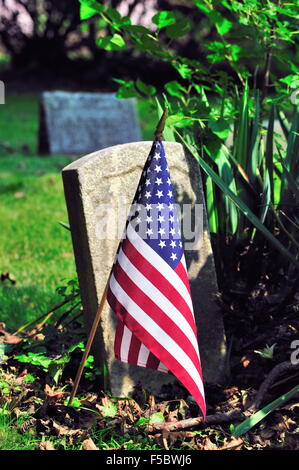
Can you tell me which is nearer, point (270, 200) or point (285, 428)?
point (285, 428)

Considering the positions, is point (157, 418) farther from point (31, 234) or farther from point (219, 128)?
point (31, 234)

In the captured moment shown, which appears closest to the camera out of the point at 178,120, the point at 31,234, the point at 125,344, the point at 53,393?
the point at 125,344

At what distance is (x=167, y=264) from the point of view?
8.04 feet

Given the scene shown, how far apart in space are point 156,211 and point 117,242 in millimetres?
354

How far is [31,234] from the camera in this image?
16.5 ft

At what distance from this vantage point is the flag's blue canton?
2.45m

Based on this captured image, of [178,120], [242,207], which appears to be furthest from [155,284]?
[178,120]

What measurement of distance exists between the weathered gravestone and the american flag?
0.82 feet

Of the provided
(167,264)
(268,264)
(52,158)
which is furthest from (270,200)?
(52,158)

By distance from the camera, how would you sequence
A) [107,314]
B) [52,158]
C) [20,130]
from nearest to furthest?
[107,314] → [52,158] → [20,130]

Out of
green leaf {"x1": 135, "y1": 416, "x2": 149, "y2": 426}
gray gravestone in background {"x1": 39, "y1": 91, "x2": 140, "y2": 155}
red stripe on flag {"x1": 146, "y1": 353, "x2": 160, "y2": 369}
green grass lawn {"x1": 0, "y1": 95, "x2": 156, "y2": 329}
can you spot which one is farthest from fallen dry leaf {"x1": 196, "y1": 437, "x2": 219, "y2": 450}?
gray gravestone in background {"x1": 39, "y1": 91, "x2": 140, "y2": 155}

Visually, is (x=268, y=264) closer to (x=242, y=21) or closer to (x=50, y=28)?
(x=242, y=21)

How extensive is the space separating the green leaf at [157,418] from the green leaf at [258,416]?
1.03 ft

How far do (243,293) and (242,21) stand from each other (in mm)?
1227
